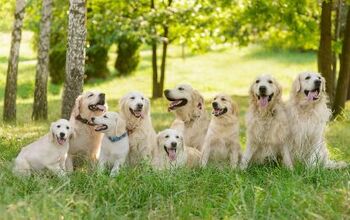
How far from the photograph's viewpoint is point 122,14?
65.0ft

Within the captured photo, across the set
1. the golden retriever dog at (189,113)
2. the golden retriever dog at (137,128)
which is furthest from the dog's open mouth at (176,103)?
the golden retriever dog at (137,128)

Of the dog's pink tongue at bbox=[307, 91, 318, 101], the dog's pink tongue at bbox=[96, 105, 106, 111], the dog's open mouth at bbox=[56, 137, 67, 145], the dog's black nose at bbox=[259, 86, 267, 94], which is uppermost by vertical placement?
the dog's black nose at bbox=[259, 86, 267, 94]

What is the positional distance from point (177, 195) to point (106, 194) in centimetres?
66

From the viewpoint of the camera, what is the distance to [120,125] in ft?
23.9

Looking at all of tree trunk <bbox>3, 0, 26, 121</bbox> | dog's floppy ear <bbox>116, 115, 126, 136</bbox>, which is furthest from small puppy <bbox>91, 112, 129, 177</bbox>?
tree trunk <bbox>3, 0, 26, 121</bbox>

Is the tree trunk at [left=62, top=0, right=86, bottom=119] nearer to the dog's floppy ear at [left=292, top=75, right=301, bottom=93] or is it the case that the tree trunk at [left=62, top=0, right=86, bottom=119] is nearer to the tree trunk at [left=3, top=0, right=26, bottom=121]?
the dog's floppy ear at [left=292, top=75, right=301, bottom=93]

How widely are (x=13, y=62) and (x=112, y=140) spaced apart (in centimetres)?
624

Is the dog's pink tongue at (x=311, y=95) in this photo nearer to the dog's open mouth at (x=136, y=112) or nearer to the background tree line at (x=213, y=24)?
the dog's open mouth at (x=136, y=112)

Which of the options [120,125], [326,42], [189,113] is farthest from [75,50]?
[326,42]

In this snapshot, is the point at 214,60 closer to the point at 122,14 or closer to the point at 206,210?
the point at 122,14

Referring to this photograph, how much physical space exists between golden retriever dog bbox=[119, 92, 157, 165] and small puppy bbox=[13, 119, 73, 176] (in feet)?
2.48

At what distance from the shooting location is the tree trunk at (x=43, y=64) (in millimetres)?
12859

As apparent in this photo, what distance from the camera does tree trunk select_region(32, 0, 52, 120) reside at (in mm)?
12859

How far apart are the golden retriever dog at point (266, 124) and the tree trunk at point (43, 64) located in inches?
254
